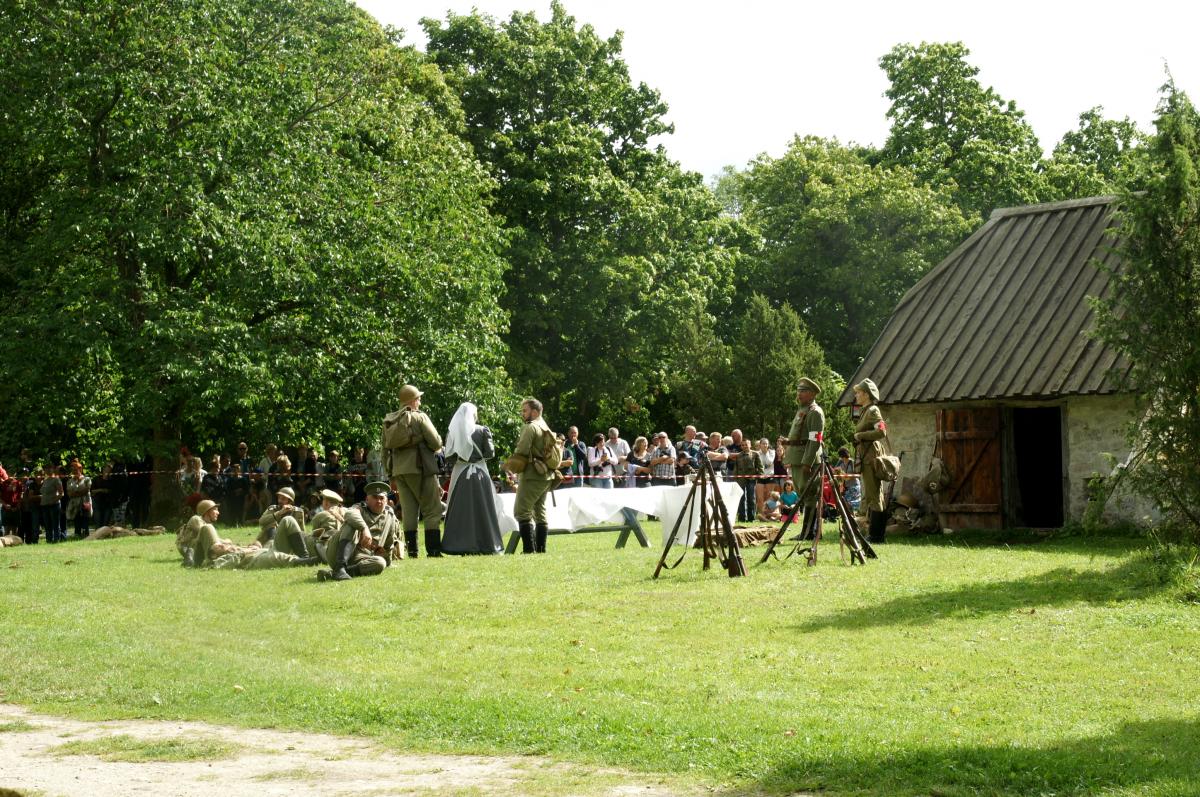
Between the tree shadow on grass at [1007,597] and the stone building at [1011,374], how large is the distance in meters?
6.78

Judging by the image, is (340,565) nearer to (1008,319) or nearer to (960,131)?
(1008,319)

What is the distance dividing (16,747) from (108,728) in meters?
0.70

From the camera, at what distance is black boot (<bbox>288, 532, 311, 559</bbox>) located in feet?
58.5

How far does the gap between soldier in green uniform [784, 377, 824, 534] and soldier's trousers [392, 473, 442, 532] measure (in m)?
4.63

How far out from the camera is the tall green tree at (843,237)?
4903cm

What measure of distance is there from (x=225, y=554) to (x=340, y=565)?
2.92 metres

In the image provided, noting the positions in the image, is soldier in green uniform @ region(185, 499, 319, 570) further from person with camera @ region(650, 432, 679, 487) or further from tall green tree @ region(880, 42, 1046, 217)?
tall green tree @ region(880, 42, 1046, 217)

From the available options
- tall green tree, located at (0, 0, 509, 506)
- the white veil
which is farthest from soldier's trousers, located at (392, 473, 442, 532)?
tall green tree, located at (0, 0, 509, 506)

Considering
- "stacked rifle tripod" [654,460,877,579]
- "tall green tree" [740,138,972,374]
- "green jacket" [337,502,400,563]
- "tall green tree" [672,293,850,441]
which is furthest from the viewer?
"tall green tree" [740,138,972,374]

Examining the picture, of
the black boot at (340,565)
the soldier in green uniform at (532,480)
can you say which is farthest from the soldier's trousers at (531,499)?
the black boot at (340,565)

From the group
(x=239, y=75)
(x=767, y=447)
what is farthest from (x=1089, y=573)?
(x=239, y=75)

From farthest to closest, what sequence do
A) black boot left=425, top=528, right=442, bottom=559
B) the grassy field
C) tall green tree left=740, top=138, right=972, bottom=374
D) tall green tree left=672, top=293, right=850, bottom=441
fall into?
tall green tree left=740, top=138, right=972, bottom=374 < tall green tree left=672, top=293, right=850, bottom=441 < black boot left=425, top=528, right=442, bottom=559 < the grassy field

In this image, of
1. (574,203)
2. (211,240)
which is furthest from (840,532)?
(574,203)

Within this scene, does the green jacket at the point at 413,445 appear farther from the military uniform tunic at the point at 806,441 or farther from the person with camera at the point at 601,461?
the person with camera at the point at 601,461
